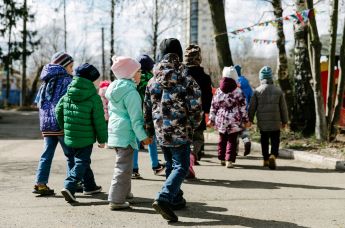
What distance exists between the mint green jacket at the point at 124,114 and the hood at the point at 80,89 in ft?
1.04

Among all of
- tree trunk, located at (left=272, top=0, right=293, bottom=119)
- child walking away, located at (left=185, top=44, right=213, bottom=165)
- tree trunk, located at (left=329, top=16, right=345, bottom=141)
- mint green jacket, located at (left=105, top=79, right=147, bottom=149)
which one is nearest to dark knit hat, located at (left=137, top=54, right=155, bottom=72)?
child walking away, located at (left=185, top=44, right=213, bottom=165)

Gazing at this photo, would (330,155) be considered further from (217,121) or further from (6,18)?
(6,18)

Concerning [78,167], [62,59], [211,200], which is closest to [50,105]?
[62,59]

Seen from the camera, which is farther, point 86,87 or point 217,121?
point 217,121

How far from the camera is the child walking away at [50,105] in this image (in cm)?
663

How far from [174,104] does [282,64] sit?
10077 mm

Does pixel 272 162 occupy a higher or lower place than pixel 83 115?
lower

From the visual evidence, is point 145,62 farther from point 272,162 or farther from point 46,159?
point 272,162

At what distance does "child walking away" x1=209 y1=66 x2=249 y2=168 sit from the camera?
9.11 meters

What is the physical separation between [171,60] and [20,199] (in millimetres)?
2553

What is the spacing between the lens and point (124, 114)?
19.3 feet

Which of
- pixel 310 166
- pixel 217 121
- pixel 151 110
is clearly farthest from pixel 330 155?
pixel 151 110

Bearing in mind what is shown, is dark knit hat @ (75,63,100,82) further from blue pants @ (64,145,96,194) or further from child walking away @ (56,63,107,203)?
blue pants @ (64,145,96,194)

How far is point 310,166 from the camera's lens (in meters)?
9.53
